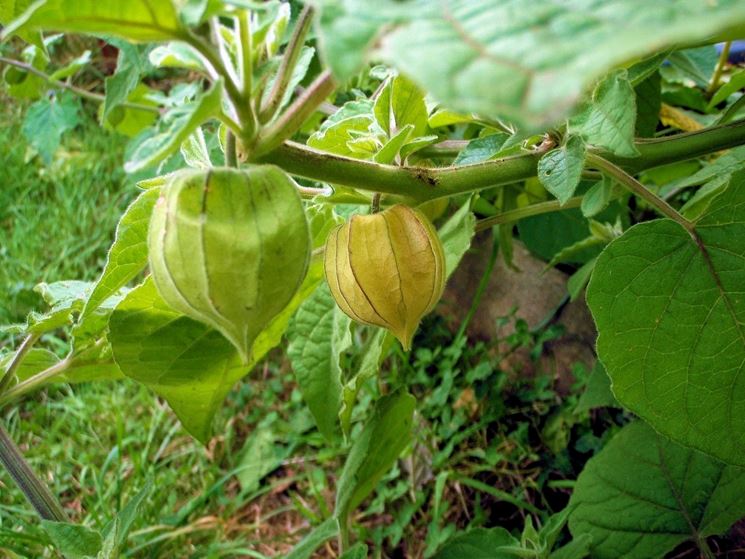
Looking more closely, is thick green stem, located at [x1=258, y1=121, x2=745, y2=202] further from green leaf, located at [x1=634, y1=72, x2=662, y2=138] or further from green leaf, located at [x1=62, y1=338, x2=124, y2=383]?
green leaf, located at [x1=62, y1=338, x2=124, y2=383]

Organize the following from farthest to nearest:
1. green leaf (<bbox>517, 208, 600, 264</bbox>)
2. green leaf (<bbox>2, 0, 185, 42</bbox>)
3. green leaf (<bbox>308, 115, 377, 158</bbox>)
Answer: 1. green leaf (<bbox>517, 208, 600, 264</bbox>)
2. green leaf (<bbox>308, 115, 377, 158</bbox>)
3. green leaf (<bbox>2, 0, 185, 42</bbox>)

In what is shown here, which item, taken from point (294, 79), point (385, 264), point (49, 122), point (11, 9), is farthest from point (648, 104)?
point (49, 122)

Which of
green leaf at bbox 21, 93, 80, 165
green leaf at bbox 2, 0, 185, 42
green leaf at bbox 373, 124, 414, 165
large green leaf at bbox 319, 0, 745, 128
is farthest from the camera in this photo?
green leaf at bbox 21, 93, 80, 165

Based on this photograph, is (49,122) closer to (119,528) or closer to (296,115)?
(119,528)

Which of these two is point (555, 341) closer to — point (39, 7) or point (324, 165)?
point (324, 165)

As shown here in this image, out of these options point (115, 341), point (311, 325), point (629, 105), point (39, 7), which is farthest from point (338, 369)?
point (39, 7)

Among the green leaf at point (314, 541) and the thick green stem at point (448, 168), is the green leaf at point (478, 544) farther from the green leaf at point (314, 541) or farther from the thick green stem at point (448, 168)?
the thick green stem at point (448, 168)

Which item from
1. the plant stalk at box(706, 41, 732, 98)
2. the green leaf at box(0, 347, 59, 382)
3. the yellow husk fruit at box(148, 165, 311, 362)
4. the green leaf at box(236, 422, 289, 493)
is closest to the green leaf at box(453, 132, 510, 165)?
the yellow husk fruit at box(148, 165, 311, 362)
